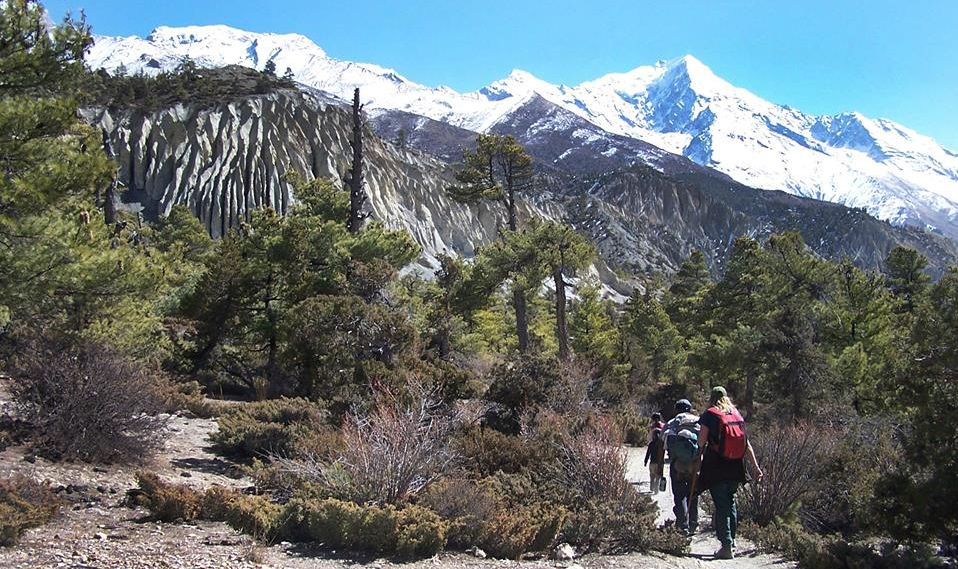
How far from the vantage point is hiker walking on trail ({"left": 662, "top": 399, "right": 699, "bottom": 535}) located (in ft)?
25.2

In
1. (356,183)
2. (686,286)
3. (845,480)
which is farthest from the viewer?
(686,286)

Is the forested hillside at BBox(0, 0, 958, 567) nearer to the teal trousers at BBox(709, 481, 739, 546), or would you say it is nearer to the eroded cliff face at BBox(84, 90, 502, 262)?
the teal trousers at BBox(709, 481, 739, 546)

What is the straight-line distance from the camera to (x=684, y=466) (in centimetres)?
772

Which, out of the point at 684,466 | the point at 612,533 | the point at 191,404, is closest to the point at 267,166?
the point at 191,404

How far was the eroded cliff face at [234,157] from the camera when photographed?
61156 mm

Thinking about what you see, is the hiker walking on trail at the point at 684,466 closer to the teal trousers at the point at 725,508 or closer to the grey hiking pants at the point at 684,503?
the grey hiking pants at the point at 684,503

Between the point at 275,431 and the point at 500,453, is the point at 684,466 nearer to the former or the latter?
the point at 500,453

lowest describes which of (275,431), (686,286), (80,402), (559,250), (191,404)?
(275,431)

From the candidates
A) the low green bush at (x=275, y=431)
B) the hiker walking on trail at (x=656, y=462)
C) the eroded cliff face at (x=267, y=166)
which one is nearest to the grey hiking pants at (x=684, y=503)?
the hiker walking on trail at (x=656, y=462)

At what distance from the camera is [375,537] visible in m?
6.37

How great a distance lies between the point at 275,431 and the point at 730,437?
7205 millimetres

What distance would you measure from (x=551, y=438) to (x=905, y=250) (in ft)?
91.3

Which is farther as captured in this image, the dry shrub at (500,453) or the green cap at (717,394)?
the dry shrub at (500,453)

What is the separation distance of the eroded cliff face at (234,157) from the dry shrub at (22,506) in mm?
53568
